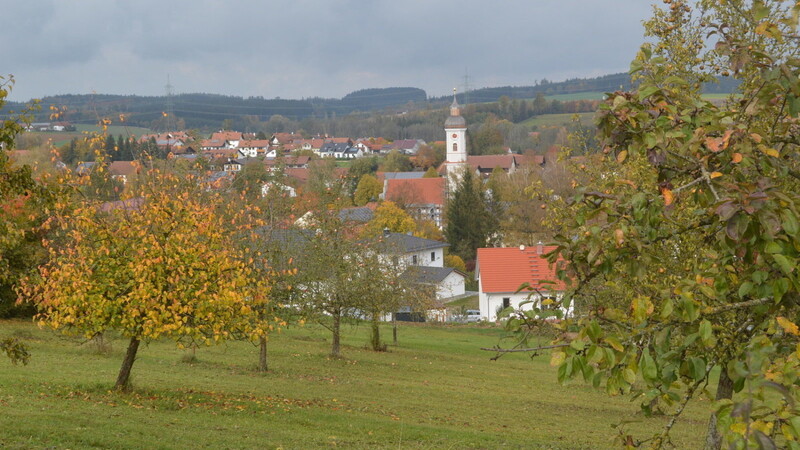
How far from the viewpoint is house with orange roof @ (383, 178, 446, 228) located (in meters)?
104

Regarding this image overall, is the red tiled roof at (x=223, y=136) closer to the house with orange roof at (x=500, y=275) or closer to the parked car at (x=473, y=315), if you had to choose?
the parked car at (x=473, y=315)

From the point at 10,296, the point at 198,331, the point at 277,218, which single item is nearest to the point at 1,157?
the point at 198,331

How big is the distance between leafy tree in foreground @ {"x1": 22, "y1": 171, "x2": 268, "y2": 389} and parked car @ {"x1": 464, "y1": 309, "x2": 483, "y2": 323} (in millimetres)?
43778

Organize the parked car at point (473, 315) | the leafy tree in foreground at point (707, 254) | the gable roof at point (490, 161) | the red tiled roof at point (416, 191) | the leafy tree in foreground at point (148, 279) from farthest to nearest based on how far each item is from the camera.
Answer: the gable roof at point (490, 161), the red tiled roof at point (416, 191), the parked car at point (473, 315), the leafy tree in foreground at point (148, 279), the leafy tree in foreground at point (707, 254)

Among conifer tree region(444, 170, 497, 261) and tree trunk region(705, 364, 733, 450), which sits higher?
tree trunk region(705, 364, 733, 450)

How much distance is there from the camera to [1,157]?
969cm

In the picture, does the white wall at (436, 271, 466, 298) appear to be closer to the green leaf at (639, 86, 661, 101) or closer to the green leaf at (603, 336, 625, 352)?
the green leaf at (639, 86, 661, 101)

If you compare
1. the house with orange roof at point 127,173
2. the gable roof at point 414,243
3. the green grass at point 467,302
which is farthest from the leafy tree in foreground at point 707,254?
the green grass at point 467,302

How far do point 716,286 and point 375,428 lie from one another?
12315mm

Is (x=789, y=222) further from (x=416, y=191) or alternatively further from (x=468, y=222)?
(x=416, y=191)

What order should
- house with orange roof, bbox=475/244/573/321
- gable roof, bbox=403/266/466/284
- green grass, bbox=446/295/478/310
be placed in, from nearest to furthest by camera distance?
gable roof, bbox=403/266/466/284
house with orange roof, bbox=475/244/573/321
green grass, bbox=446/295/478/310

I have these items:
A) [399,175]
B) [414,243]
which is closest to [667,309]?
[414,243]

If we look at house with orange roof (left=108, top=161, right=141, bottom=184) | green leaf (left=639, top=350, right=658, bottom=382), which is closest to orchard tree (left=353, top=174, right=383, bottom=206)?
house with orange roof (left=108, top=161, right=141, bottom=184)

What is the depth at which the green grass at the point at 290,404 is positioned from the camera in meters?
13.7
